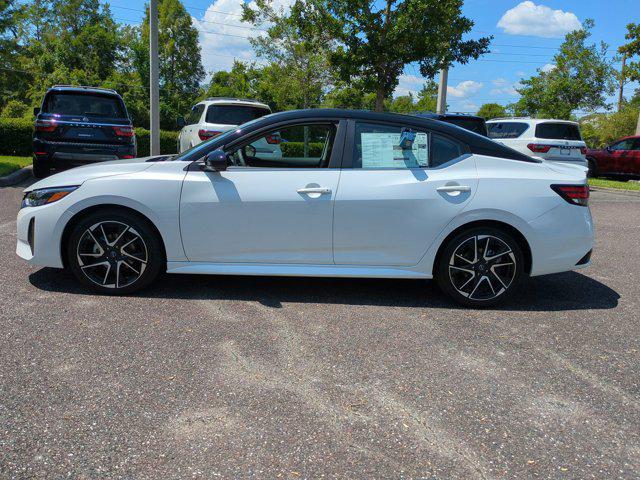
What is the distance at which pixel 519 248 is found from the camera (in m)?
4.59

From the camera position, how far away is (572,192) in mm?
4570

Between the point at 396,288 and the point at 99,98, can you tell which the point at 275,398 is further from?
the point at 99,98

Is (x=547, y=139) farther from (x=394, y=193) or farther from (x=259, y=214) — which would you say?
(x=259, y=214)

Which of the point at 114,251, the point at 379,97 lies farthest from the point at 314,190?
the point at 379,97

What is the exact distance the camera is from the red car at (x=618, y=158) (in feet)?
63.7

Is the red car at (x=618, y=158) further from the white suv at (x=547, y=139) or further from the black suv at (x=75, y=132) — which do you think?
the black suv at (x=75, y=132)

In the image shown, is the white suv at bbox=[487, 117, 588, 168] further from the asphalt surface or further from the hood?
the hood

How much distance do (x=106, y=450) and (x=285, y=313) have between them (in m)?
2.03

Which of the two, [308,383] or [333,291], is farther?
[333,291]

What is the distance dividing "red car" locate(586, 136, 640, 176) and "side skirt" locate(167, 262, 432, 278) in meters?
18.4

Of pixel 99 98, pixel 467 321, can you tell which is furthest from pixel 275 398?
pixel 99 98

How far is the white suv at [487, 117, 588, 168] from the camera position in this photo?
45.5 ft

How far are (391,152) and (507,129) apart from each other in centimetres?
1119

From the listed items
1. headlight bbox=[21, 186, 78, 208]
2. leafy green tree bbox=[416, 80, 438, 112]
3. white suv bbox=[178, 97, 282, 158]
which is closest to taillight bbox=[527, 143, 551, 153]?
white suv bbox=[178, 97, 282, 158]
